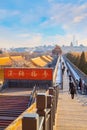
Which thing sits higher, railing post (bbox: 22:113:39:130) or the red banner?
railing post (bbox: 22:113:39:130)

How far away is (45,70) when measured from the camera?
35.2 metres

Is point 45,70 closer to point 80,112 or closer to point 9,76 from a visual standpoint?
point 9,76

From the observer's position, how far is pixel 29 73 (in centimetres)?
3531

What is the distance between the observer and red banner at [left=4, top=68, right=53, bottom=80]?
1378 inches

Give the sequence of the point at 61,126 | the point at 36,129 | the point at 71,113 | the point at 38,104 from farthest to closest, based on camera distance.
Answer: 1. the point at 71,113
2. the point at 61,126
3. the point at 38,104
4. the point at 36,129

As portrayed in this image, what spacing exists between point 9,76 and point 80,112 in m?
23.4

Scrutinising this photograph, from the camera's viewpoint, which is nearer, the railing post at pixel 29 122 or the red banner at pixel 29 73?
the railing post at pixel 29 122

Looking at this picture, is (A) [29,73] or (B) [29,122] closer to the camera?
(B) [29,122]

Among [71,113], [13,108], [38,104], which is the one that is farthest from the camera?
[13,108]

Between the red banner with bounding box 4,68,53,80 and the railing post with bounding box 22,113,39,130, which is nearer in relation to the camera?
the railing post with bounding box 22,113,39,130

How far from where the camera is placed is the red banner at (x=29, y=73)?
115 ft

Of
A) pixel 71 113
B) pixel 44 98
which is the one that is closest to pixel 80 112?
pixel 71 113

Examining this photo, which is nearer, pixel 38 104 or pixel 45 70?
pixel 38 104

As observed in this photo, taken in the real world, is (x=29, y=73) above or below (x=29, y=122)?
below
